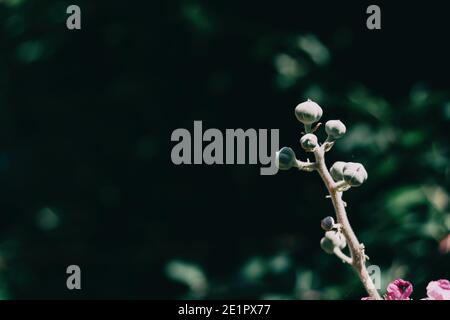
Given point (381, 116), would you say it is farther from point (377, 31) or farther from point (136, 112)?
point (136, 112)

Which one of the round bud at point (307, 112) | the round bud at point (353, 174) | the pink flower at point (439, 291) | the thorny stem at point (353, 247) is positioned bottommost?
the pink flower at point (439, 291)

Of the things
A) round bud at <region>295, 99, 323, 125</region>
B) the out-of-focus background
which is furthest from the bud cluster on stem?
the out-of-focus background

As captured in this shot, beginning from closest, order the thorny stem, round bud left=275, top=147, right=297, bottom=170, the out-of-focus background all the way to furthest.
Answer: the thorny stem → round bud left=275, top=147, right=297, bottom=170 → the out-of-focus background

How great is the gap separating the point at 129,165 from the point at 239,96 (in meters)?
0.39

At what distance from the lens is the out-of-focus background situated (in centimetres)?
192

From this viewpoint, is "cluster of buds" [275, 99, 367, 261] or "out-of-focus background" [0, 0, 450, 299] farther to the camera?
"out-of-focus background" [0, 0, 450, 299]

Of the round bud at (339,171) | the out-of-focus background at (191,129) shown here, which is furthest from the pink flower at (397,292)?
the out-of-focus background at (191,129)

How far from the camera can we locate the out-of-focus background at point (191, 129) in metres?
1.92

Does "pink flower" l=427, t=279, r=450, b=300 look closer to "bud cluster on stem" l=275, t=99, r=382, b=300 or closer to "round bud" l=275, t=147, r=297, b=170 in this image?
"bud cluster on stem" l=275, t=99, r=382, b=300

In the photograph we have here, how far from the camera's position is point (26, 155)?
221 cm

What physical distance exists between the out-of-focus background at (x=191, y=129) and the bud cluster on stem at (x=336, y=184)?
1.05 m

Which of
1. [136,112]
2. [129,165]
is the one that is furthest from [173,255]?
[136,112]

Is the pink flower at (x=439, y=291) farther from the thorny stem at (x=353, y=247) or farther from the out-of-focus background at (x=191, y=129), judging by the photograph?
the out-of-focus background at (x=191, y=129)

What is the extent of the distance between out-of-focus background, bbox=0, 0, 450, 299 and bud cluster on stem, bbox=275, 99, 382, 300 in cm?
105
